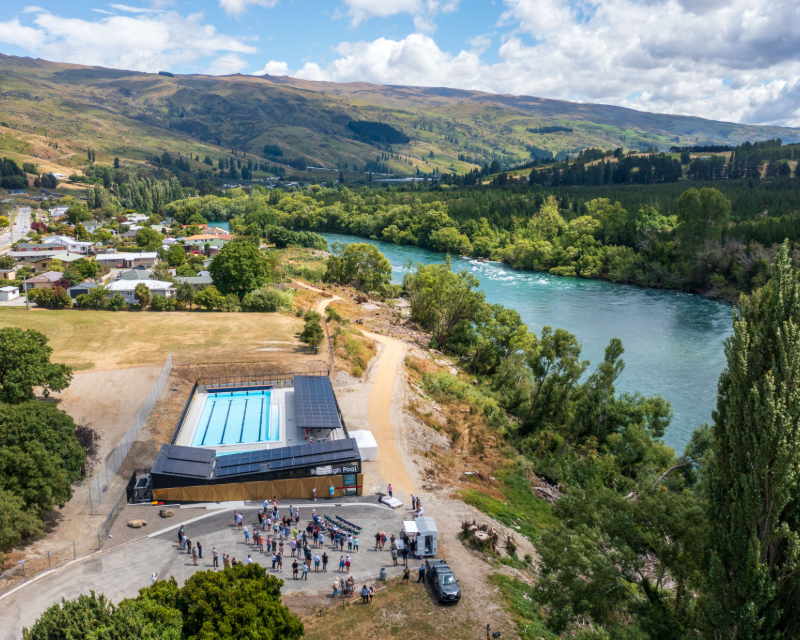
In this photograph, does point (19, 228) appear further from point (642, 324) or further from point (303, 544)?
point (303, 544)

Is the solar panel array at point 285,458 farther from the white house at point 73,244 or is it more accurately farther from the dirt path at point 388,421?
the white house at point 73,244

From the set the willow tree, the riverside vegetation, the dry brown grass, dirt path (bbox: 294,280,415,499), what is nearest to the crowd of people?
the riverside vegetation

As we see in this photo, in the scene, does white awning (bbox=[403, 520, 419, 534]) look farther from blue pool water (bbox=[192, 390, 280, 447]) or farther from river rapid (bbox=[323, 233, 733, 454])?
river rapid (bbox=[323, 233, 733, 454])

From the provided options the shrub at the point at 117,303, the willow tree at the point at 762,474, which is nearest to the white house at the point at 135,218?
the shrub at the point at 117,303

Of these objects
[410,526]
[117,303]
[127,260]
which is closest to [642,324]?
[410,526]

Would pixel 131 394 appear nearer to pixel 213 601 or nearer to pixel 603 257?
pixel 213 601

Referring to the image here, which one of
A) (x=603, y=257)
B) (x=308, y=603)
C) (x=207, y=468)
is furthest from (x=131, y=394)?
(x=603, y=257)
